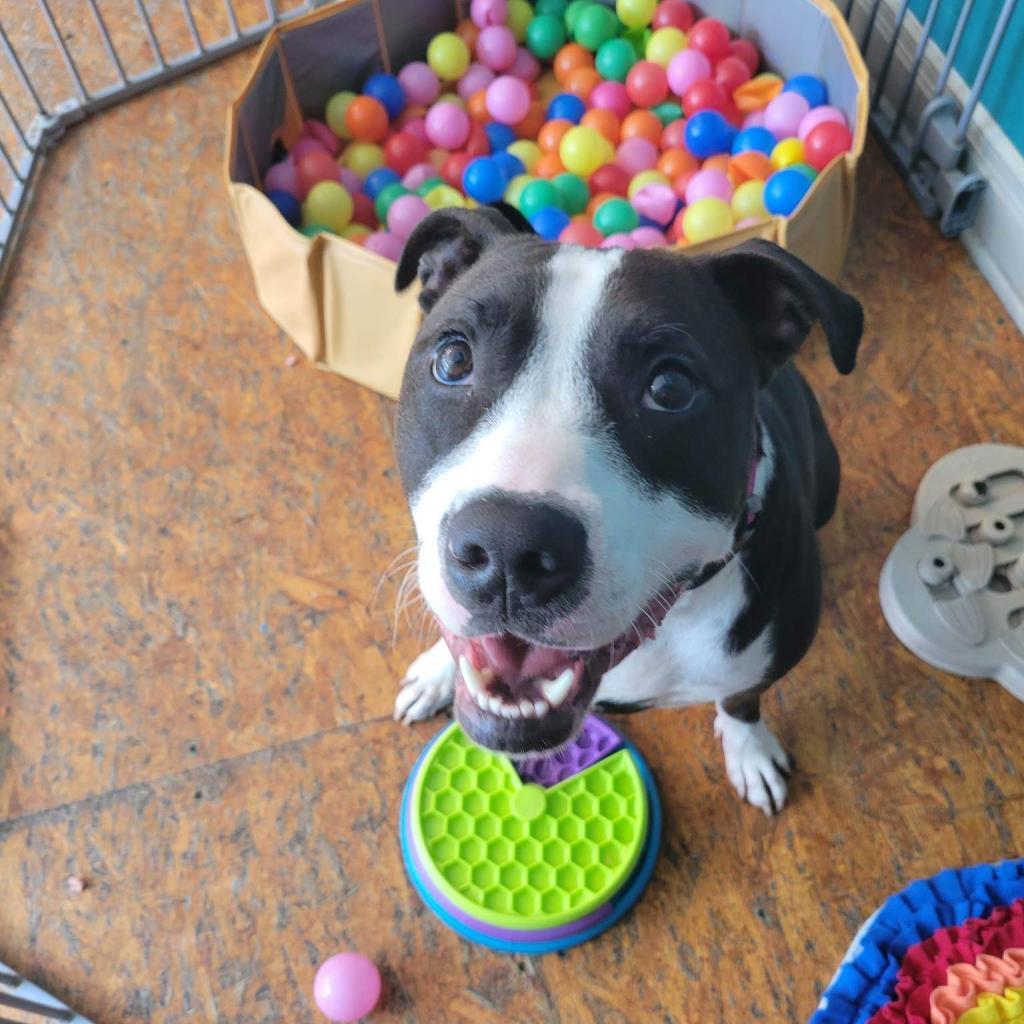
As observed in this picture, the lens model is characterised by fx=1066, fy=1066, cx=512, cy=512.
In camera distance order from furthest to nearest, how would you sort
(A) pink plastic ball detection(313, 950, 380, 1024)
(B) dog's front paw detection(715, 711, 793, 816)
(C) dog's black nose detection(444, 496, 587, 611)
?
(B) dog's front paw detection(715, 711, 793, 816)
(A) pink plastic ball detection(313, 950, 380, 1024)
(C) dog's black nose detection(444, 496, 587, 611)

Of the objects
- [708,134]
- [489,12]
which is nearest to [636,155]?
[708,134]

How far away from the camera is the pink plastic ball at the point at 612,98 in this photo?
10.4 feet

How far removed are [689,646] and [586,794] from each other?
0.59m

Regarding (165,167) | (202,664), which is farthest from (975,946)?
(165,167)

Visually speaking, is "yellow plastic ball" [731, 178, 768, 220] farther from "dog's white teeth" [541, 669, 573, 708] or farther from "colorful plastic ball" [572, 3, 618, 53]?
"dog's white teeth" [541, 669, 573, 708]

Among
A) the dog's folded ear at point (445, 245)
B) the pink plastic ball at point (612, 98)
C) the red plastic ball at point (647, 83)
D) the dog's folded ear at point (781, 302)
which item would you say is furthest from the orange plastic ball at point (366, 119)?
the dog's folded ear at point (781, 302)

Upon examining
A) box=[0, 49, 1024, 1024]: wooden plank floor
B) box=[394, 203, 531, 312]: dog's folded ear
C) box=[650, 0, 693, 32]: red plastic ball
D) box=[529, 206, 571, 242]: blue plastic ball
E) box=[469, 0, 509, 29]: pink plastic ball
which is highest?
box=[394, 203, 531, 312]: dog's folded ear

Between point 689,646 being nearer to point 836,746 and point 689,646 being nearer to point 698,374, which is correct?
point 698,374

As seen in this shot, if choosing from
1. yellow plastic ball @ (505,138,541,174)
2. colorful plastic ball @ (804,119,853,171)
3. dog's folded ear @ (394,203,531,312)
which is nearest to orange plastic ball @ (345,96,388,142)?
yellow plastic ball @ (505,138,541,174)

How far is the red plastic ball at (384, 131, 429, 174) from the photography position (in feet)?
10.3

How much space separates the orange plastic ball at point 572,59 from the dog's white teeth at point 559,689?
242cm

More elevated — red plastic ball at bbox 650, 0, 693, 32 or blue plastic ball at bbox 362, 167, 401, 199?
red plastic ball at bbox 650, 0, 693, 32

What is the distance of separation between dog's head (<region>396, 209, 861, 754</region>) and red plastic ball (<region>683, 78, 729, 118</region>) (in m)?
1.83

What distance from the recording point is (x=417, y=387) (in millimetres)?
1439
